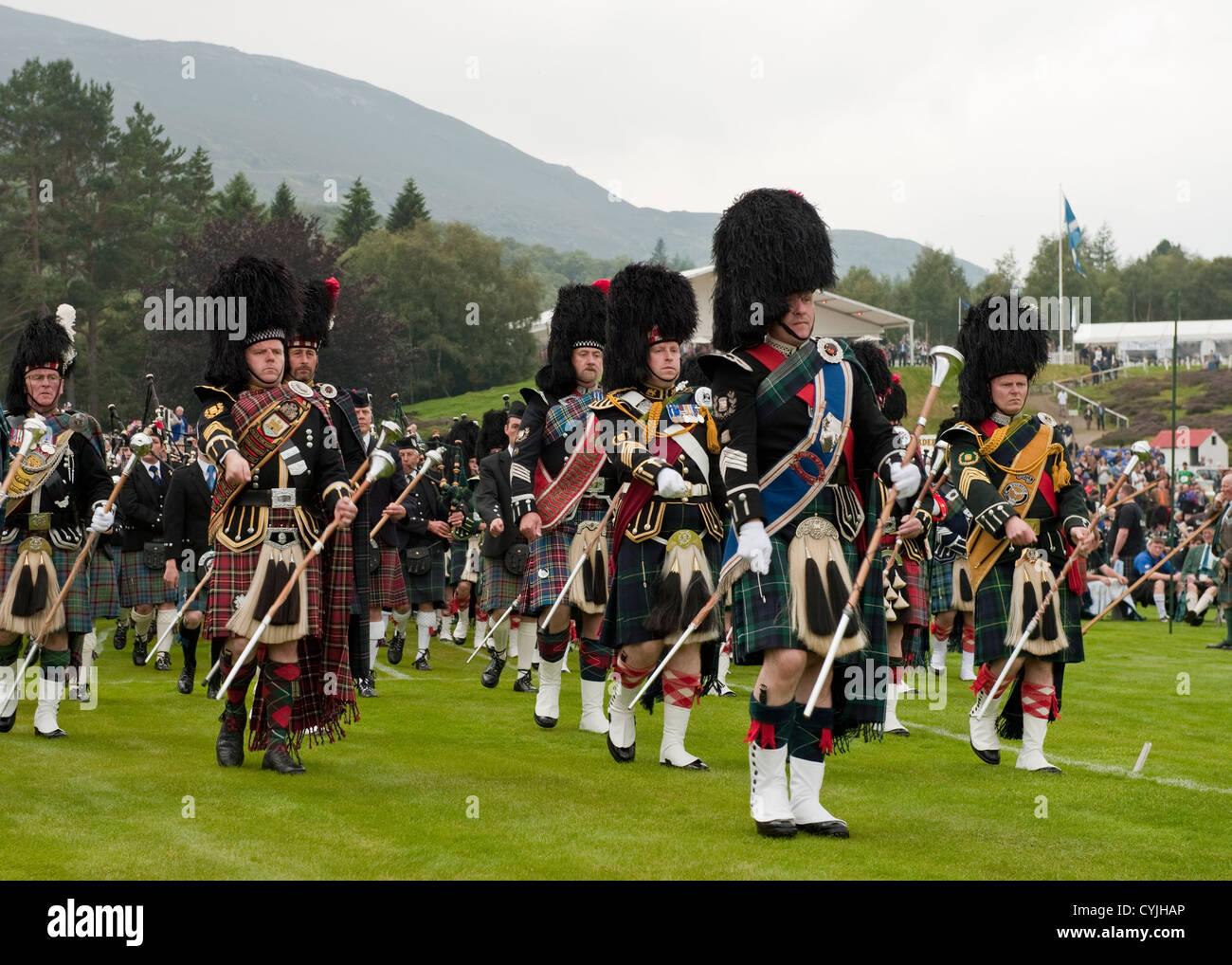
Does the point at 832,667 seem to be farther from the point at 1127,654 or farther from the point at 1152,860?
the point at 1127,654

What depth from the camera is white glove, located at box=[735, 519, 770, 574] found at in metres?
6.60

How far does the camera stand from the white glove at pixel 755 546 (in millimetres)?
6602

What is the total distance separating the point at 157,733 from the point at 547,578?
280 cm

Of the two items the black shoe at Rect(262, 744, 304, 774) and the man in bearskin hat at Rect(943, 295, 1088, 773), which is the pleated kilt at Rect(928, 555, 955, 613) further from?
the black shoe at Rect(262, 744, 304, 774)

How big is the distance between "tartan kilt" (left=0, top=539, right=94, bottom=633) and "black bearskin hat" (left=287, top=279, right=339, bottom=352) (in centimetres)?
209

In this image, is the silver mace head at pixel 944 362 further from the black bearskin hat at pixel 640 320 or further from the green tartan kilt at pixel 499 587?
the green tartan kilt at pixel 499 587

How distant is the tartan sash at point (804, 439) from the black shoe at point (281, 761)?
294cm

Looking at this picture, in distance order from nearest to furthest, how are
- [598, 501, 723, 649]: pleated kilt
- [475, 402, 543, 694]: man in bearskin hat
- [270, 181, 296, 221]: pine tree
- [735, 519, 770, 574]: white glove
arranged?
[735, 519, 770, 574]: white glove → [598, 501, 723, 649]: pleated kilt → [475, 402, 543, 694]: man in bearskin hat → [270, 181, 296, 221]: pine tree

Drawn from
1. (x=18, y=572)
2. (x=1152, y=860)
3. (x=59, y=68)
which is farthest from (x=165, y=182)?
(x=1152, y=860)

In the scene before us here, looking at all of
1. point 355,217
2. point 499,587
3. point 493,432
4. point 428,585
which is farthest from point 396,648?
point 355,217

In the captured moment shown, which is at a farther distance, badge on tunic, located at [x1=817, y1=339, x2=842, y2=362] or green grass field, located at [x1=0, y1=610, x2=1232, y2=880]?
badge on tunic, located at [x1=817, y1=339, x2=842, y2=362]

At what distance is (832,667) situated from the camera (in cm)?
696

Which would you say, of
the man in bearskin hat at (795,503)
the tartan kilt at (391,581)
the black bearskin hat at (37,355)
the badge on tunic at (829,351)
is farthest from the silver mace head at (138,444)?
the tartan kilt at (391,581)

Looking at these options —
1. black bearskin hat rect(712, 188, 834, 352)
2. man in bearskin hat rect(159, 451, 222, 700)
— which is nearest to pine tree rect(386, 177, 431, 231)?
man in bearskin hat rect(159, 451, 222, 700)
